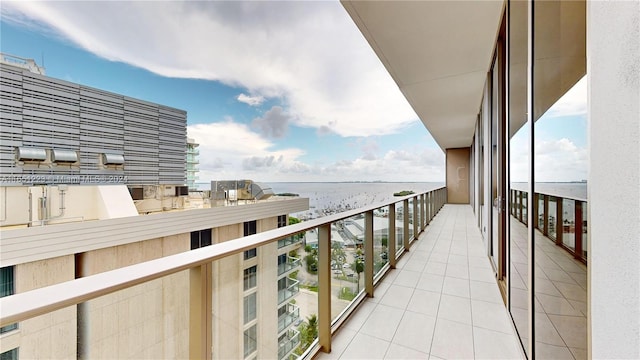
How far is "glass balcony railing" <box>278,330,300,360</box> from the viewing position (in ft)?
4.72

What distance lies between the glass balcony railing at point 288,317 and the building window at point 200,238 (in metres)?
5.23

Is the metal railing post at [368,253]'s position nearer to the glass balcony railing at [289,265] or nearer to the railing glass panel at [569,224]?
the glass balcony railing at [289,265]

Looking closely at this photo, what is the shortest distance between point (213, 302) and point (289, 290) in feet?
2.25

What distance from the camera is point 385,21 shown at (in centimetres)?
253

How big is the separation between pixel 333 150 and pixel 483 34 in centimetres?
1691

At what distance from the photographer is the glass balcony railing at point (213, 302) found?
640 mm

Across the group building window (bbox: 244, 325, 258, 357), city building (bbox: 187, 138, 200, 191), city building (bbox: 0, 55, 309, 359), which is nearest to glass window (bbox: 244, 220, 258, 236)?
city building (bbox: 0, 55, 309, 359)

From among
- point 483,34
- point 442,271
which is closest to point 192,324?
point 442,271

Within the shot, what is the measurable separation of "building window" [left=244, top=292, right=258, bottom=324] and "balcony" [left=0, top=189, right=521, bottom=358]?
4 centimetres

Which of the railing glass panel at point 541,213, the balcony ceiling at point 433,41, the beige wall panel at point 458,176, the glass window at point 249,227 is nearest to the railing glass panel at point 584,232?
the railing glass panel at point 541,213

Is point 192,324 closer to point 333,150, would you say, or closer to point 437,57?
point 437,57

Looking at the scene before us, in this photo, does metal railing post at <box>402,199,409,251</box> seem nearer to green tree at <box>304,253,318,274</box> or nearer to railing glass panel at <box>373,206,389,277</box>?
railing glass panel at <box>373,206,389,277</box>

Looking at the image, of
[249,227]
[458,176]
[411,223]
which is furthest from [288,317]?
[458,176]

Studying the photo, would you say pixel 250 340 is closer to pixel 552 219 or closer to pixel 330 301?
pixel 330 301
